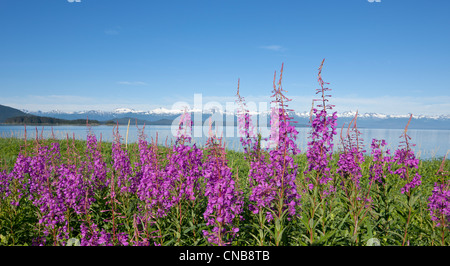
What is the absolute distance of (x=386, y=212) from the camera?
5066 millimetres

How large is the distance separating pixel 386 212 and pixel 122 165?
6047 mm

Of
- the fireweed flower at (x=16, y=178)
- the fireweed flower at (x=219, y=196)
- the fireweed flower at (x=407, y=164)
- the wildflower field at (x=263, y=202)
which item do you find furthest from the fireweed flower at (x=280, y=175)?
the fireweed flower at (x=16, y=178)

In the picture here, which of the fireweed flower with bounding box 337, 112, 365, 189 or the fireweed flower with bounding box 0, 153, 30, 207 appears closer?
the fireweed flower with bounding box 337, 112, 365, 189

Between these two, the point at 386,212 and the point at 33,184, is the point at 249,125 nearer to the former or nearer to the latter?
the point at 386,212

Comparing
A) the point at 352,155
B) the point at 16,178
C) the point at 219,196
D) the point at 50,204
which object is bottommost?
the point at 50,204

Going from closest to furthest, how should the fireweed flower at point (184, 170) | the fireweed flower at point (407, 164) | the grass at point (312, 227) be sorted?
the grass at point (312, 227) < the fireweed flower at point (407, 164) < the fireweed flower at point (184, 170)

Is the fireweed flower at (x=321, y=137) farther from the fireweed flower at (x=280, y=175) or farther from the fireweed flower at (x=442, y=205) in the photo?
the fireweed flower at (x=442, y=205)

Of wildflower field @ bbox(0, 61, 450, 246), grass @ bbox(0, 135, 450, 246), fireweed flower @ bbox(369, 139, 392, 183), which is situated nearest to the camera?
wildflower field @ bbox(0, 61, 450, 246)

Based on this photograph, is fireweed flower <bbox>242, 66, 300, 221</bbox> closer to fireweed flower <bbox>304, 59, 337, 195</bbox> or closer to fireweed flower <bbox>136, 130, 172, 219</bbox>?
fireweed flower <bbox>304, 59, 337, 195</bbox>

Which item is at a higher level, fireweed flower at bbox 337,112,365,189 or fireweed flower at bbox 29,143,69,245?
fireweed flower at bbox 337,112,365,189

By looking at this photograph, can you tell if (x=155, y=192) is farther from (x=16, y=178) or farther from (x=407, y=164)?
(x=407, y=164)

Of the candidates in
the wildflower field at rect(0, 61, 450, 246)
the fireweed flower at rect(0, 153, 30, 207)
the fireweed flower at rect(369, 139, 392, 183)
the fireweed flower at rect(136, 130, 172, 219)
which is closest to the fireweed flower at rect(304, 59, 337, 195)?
the wildflower field at rect(0, 61, 450, 246)

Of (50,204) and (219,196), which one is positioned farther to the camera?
(50,204)

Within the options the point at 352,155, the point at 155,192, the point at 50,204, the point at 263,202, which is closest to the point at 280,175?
the point at 263,202
